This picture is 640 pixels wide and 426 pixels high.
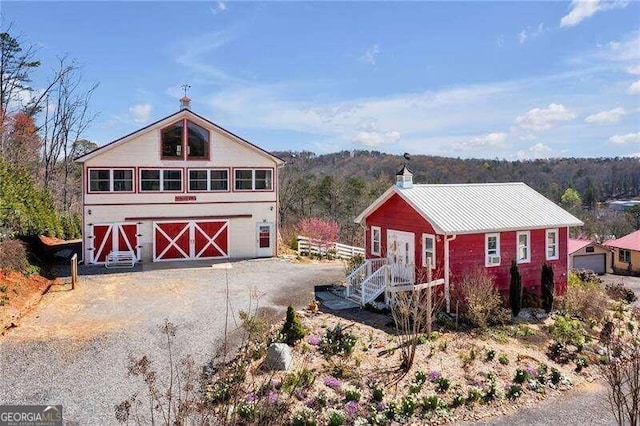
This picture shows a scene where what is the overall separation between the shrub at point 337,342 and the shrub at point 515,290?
6737 millimetres

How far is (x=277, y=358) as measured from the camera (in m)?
11.2

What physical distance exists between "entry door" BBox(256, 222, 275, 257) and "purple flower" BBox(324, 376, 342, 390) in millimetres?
15425

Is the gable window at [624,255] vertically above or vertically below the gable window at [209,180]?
below

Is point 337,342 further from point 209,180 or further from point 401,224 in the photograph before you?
point 209,180

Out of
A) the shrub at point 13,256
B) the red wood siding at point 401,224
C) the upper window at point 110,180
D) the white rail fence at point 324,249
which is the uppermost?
the upper window at point 110,180

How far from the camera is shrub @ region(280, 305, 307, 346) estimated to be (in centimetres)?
1266

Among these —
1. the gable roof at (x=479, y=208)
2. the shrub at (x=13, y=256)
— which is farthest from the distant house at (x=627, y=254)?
the shrub at (x=13, y=256)

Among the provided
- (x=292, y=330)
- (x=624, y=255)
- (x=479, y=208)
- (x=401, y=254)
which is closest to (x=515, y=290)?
(x=479, y=208)

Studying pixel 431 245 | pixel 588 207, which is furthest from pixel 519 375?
pixel 588 207

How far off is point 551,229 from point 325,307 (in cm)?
940

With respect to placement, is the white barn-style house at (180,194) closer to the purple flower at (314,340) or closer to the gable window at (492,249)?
the gable window at (492,249)

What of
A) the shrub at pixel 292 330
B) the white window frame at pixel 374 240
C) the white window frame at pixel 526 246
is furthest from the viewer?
the white window frame at pixel 374 240

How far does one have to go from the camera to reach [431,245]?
1675 cm

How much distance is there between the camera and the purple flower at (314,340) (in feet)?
41.8
